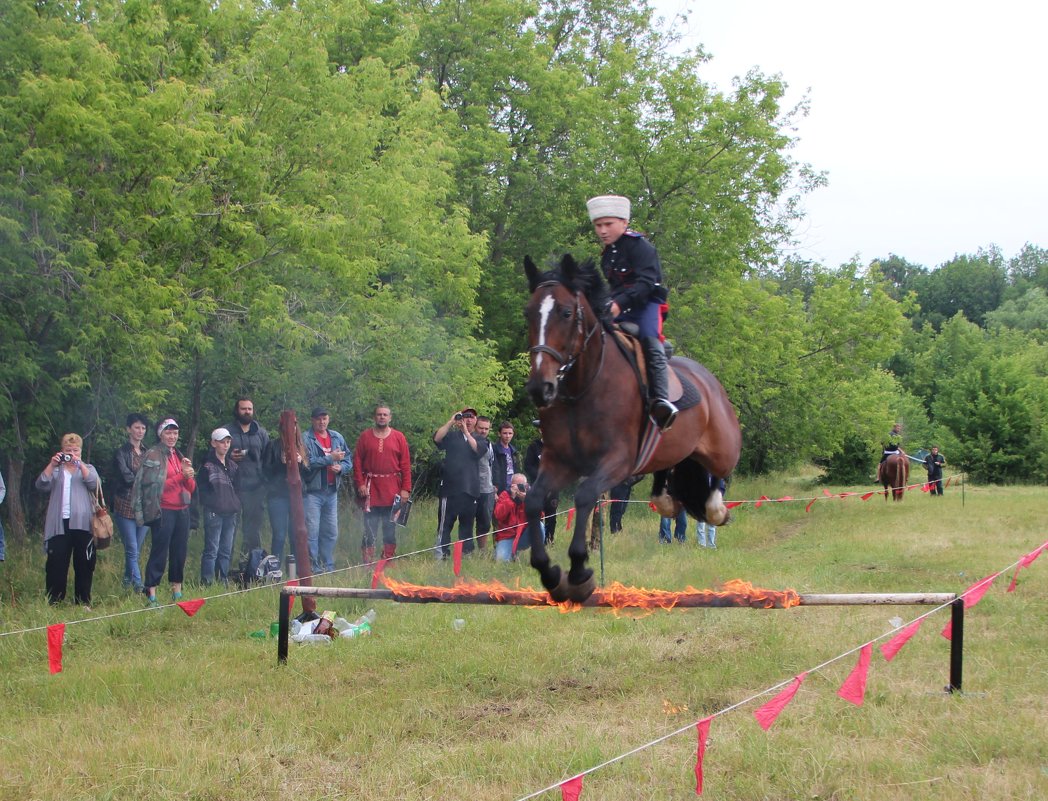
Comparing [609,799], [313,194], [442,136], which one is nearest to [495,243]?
[442,136]

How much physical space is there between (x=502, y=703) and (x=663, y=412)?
84.7 inches

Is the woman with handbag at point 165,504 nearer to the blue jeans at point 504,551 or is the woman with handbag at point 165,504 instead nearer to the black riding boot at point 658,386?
the blue jeans at point 504,551

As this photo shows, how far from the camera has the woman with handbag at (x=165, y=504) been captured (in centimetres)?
911

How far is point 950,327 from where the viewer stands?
2621 inches

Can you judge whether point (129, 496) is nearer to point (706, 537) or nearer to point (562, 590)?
point (562, 590)

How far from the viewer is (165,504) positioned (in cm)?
927

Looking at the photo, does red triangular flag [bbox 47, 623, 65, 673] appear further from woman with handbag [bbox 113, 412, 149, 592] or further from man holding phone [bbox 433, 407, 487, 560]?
man holding phone [bbox 433, 407, 487, 560]

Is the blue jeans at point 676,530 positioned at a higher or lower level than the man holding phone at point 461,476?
lower

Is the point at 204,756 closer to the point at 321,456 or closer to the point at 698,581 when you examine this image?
the point at 321,456

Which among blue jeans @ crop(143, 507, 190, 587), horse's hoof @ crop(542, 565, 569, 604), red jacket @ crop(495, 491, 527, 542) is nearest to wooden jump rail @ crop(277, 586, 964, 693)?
horse's hoof @ crop(542, 565, 569, 604)

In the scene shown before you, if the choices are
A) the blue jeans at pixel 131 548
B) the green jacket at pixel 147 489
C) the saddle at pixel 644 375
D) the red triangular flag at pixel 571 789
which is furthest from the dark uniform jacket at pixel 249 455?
the red triangular flag at pixel 571 789

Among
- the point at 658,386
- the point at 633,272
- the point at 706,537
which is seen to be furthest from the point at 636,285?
the point at 706,537

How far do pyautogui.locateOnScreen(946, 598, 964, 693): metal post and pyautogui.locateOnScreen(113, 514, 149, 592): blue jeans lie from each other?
22.8ft

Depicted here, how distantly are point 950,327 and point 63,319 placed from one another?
66361 millimetres
